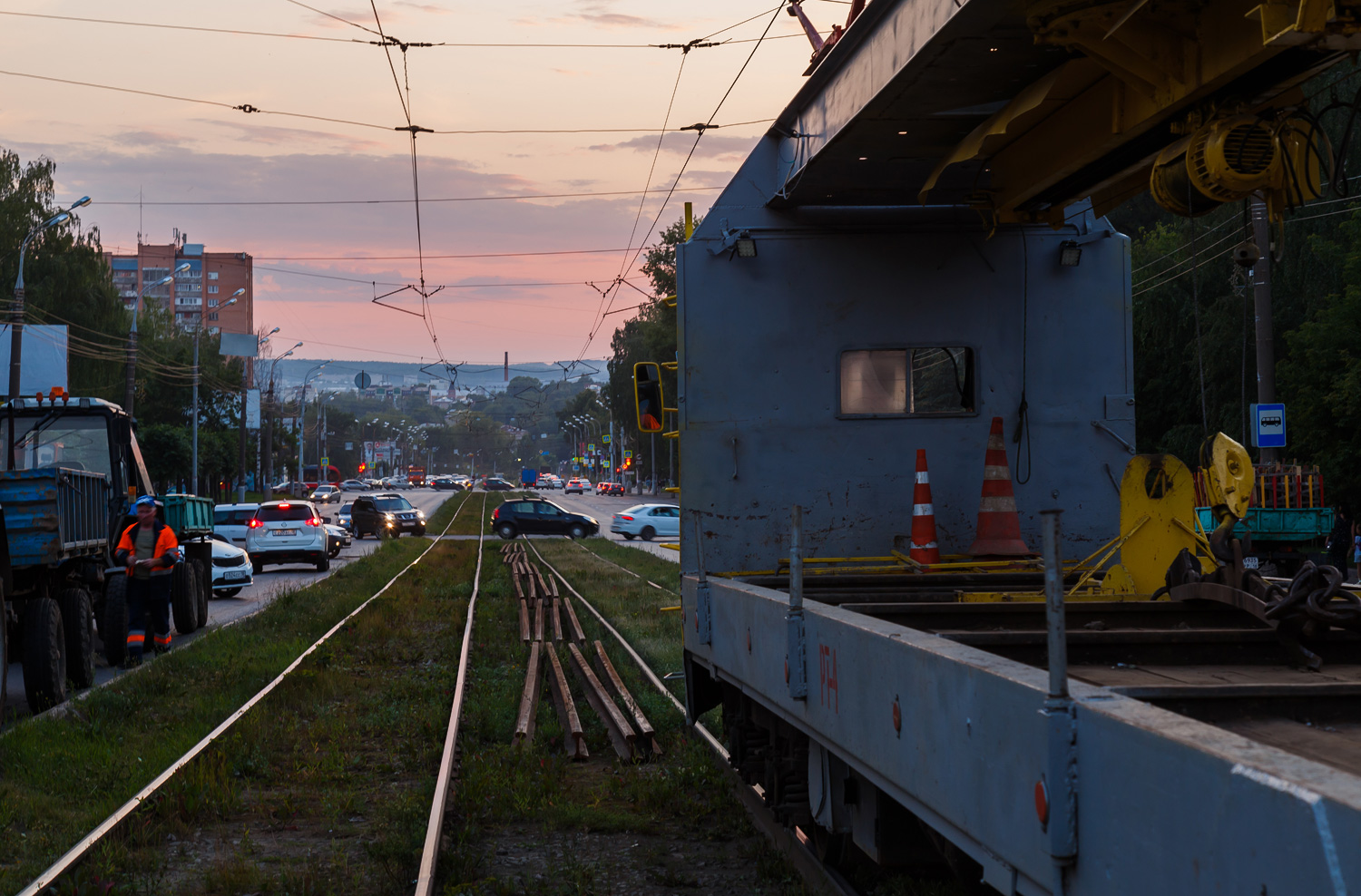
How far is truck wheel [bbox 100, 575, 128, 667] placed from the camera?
14711mm

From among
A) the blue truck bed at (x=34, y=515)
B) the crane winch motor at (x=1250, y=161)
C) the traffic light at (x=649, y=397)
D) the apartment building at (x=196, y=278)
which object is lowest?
the blue truck bed at (x=34, y=515)

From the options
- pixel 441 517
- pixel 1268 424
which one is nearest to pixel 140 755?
pixel 1268 424

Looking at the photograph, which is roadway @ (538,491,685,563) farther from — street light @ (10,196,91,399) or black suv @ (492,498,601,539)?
street light @ (10,196,91,399)

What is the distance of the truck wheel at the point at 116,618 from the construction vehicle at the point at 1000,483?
9.31 meters

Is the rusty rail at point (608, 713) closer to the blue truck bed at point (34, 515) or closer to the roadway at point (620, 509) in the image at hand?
the roadway at point (620, 509)

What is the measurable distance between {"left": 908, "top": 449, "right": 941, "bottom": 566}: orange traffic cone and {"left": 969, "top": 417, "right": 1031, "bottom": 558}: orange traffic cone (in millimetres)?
216

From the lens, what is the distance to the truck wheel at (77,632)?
12.6 meters

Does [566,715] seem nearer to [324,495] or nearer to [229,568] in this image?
[229,568]

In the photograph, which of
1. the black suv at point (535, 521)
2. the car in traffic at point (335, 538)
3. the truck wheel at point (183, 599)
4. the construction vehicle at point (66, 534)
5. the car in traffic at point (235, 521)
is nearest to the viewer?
the construction vehicle at point (66, 534)

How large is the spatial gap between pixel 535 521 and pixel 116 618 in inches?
1408

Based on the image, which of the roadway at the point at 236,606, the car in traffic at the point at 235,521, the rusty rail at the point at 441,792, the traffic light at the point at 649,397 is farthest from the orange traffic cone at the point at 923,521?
the car in traffic at the point at 235,521

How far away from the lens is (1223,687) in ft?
9.83

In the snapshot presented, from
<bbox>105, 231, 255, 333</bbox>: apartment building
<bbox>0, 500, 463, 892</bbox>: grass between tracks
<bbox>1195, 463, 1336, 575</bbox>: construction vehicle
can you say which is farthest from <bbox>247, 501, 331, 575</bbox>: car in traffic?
<bbox>105, 231, 255, 333</bbox>: apartment building

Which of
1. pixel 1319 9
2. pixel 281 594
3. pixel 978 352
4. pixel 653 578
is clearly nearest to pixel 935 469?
pixel 978 352
